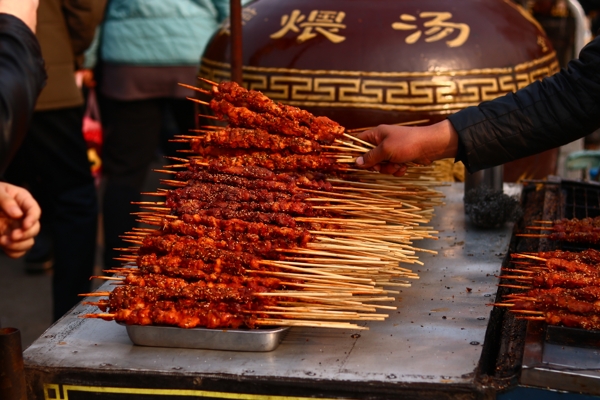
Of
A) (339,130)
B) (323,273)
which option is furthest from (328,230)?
(339,130)

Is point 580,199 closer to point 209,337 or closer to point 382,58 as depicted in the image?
point 382,58

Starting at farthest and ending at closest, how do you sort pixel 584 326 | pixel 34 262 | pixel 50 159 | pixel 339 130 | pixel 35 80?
1. pixel 34 262
2. pixel 50 159
3. pixel 339 130
4. pixel 584 326
5. pixel 35 80

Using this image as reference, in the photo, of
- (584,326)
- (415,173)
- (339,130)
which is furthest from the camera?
(415,173)

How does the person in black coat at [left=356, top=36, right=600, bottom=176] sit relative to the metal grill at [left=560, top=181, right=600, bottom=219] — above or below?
above

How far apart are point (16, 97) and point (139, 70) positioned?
4.22m

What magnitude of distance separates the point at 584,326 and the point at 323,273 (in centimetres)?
98

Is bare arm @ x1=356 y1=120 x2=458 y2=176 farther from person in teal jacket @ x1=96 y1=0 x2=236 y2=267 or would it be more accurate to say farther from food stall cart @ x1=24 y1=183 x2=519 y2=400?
person in teal jacket @ x1=96 y1=0 x2=236 y2=267

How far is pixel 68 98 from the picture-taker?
5.29 meters

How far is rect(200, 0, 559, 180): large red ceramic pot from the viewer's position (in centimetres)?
525

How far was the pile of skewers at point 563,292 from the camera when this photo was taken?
9.00 ft

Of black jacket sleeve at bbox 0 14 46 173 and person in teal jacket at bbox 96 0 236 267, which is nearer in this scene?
black jacket sleeve at bbox 0 14 46 173

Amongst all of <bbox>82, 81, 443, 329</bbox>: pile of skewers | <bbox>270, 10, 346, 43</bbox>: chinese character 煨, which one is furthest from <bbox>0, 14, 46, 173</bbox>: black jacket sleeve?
<bbox>270, 10, 346, 43</bbox>: chinese character 煨

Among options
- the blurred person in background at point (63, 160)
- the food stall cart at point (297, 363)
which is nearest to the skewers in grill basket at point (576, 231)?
the food stall cart at point (297, 363)

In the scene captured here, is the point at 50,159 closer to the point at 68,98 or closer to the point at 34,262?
the point at 68,98
